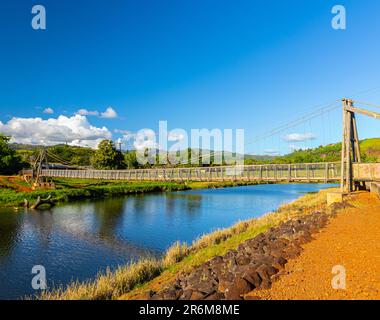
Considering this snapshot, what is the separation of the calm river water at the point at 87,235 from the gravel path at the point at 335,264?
941cm

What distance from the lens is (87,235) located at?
2156 centimetres

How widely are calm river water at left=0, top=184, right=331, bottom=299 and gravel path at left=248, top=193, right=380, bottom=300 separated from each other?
370 inches

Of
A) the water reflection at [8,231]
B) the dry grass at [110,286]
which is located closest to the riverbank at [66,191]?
the water reflection at [8,231]

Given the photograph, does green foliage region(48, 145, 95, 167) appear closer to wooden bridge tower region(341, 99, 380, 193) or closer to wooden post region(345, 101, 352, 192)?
wooden bridge tower region(341, 99, 380, 193)

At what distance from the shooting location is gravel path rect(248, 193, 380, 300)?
6336mm

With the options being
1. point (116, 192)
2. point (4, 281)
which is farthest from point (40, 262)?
point (116, 192)

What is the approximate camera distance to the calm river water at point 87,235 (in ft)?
47.0

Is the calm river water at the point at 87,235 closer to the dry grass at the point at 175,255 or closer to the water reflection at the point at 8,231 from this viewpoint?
the water reflection at the point at 8,231

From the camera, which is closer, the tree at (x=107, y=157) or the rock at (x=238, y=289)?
the rock at (x=238, y=289)

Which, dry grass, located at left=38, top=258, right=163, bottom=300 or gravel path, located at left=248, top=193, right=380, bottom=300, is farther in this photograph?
dry grass, located at left=38, top=258, right=163, bottom=300

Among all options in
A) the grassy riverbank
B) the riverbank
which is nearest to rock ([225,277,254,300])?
the grassy riverbank

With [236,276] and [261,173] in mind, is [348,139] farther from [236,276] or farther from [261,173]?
[236,276]

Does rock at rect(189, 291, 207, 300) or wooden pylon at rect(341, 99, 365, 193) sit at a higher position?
wooden pylon at rect(341, 99, 365, 193)
